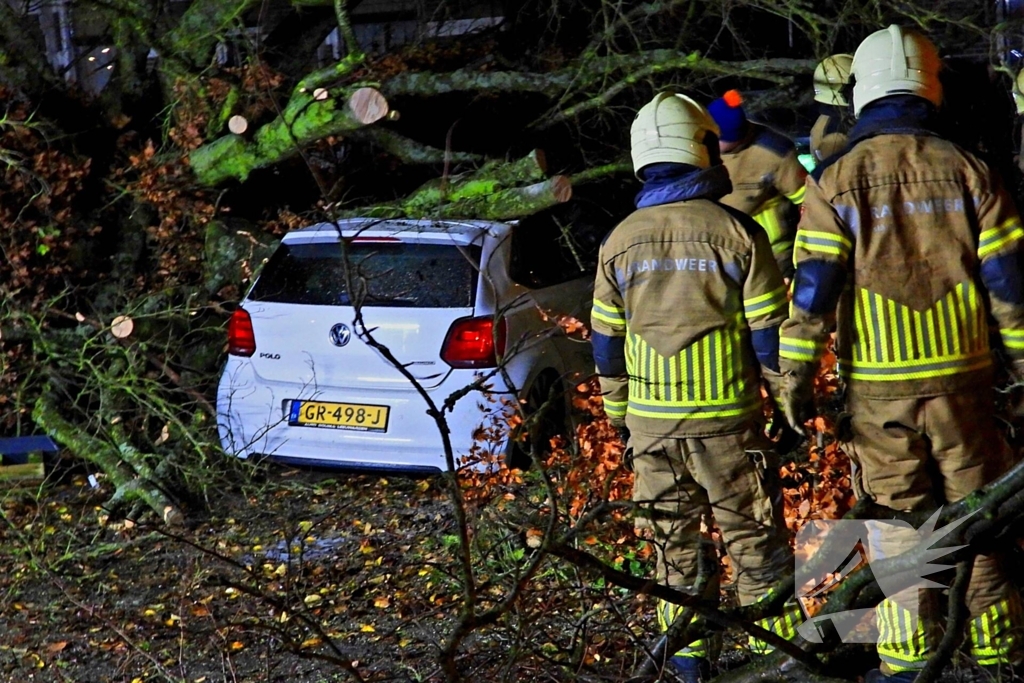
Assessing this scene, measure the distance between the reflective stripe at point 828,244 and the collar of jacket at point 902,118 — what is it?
367 millimetres

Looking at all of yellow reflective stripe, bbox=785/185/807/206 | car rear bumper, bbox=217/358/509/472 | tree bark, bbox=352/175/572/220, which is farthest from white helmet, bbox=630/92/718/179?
tree bark, bbox=352/175/572/220

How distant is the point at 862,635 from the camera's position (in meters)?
3.93

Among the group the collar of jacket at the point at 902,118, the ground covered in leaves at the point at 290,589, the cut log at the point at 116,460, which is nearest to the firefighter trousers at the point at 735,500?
the ground covered in leaves at the point at 290,589

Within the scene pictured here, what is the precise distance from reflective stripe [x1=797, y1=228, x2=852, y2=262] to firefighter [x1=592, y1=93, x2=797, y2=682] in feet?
0.77

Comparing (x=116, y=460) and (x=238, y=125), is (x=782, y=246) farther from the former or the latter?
(x=238, y=125)

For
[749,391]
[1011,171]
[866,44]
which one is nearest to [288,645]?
[749,391]

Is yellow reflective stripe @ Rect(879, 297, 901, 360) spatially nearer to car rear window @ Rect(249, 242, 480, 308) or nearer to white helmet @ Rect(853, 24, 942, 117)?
white helmet @ Rect(853, 24, 942, 117)

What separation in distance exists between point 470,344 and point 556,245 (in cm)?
137

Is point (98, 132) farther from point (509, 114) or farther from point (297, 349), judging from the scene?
point (297, 349)

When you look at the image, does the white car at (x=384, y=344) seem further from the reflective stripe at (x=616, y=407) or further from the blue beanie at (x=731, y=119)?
the reflective stripe at (x=616, y=407)

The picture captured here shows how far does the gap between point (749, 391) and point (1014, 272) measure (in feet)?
2.96

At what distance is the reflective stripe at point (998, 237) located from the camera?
145 inches

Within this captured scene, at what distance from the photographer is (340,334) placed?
21.5ft

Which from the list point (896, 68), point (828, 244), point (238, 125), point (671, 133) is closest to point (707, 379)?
point (828, 244)
